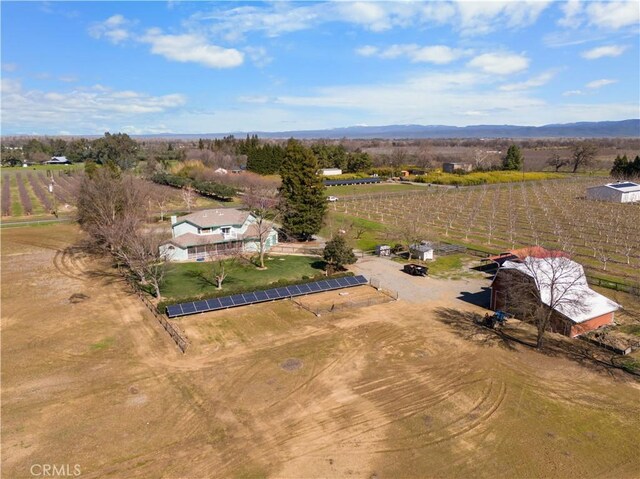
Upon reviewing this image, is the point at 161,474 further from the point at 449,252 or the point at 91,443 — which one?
the point at 449,252

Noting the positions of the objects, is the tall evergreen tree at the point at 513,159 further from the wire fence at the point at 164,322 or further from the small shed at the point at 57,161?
the small shed at the point at 57,161

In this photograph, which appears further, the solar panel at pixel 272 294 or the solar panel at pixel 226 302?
the solar panel at pixel 272 294

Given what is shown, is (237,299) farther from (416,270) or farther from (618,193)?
(618,193)

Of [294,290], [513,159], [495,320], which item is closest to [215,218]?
[294,290]

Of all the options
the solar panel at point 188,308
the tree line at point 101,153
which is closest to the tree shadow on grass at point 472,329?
the solar panel at point 188,308

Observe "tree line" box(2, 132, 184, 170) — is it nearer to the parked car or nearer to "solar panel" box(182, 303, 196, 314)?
"solar panel" box(182, 303, 196, 314)

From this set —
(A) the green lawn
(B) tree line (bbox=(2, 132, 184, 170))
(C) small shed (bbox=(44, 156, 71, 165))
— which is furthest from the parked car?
(C) small shed (bbox=(44, 156, 71, 165))
